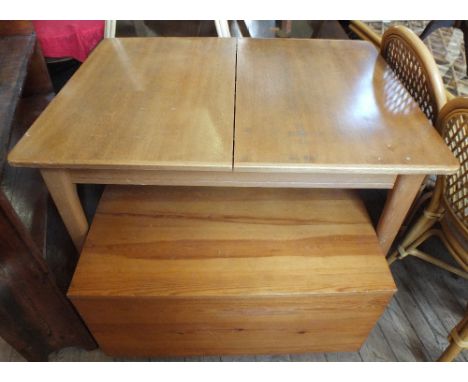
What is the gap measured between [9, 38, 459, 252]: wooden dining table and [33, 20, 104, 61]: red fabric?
0.73 m

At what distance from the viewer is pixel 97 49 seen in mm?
1178

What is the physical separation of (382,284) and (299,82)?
630 millimetres

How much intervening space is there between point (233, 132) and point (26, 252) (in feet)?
1.83

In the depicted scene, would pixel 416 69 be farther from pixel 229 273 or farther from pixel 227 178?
pixel 229 273

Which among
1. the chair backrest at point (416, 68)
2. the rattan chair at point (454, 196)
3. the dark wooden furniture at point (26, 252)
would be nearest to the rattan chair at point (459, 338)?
the rattan chair at point (454, 196)

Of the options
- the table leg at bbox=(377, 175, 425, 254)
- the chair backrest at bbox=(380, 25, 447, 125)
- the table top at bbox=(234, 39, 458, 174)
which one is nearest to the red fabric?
the table top at bbox=(234, 39, 458, 174)

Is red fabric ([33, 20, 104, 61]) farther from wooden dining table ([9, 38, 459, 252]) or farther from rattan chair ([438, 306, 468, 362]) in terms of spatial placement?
rattan chair ([438, 306, 468, 362])

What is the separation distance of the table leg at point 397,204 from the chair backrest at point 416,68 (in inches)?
11.5

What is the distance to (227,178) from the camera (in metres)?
0.81

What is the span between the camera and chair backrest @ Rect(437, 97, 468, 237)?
842 mm

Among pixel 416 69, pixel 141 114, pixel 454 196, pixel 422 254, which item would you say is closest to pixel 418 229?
pixel 422 254

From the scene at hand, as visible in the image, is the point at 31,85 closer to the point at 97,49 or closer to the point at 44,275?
the point at 97,49

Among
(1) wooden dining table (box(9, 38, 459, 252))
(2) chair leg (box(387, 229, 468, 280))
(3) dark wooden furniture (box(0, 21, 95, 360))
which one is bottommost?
(2) chair leg (box(387, 229, 468, 280))

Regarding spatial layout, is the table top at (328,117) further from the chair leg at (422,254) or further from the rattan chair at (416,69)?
the chair leg at (422,254)
